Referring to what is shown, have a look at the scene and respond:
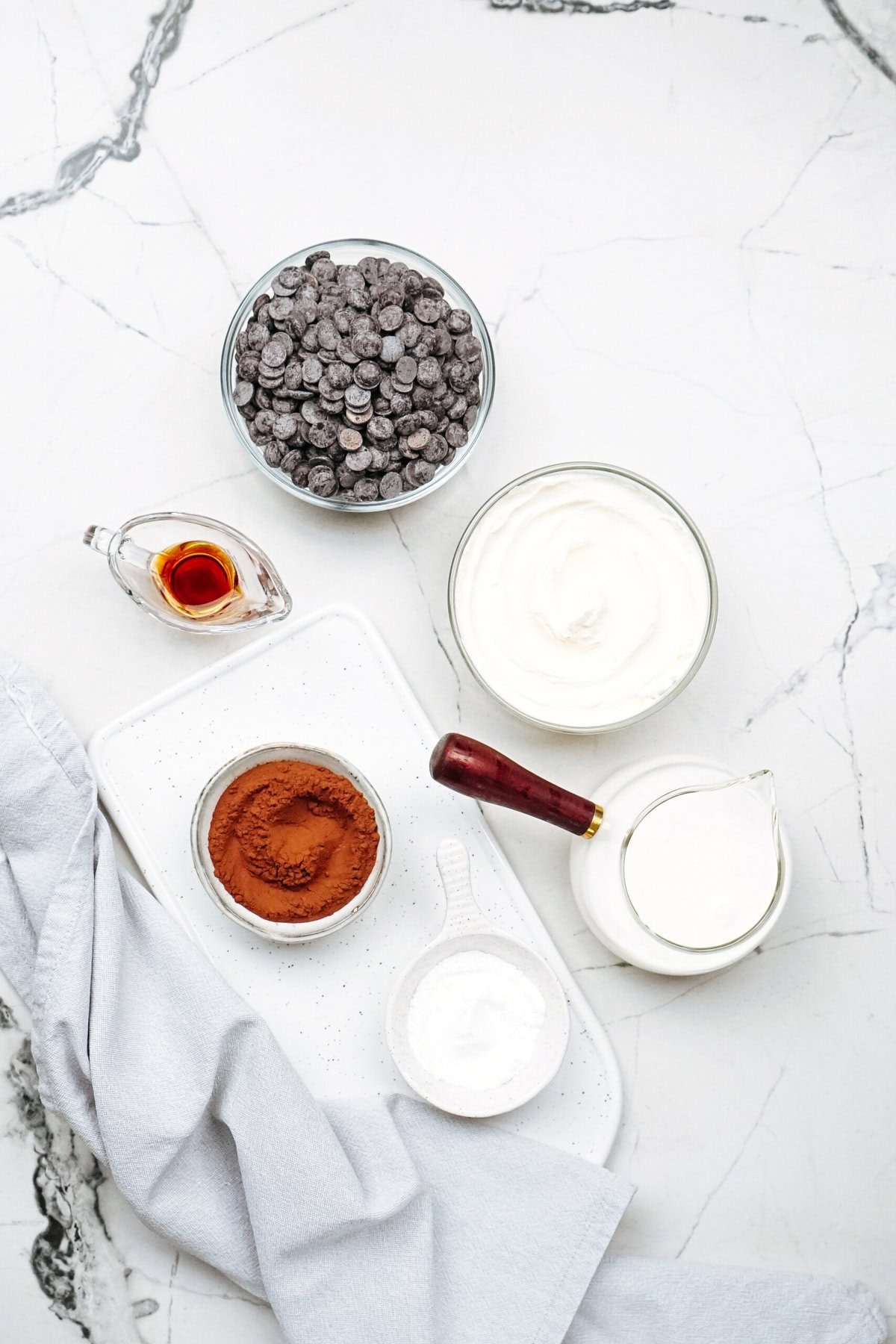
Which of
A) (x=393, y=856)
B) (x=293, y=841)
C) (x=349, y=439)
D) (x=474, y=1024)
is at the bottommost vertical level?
(x=474, y=1024)

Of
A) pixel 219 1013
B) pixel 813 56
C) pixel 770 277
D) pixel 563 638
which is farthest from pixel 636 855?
pixel 813 56

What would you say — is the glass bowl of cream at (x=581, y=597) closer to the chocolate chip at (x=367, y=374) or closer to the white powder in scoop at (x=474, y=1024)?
the chocolate chip at (x=367, y=374)

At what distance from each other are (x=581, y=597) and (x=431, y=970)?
1.44 ft

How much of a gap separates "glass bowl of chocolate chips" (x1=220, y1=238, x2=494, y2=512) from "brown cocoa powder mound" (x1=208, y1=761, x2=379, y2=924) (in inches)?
12.4

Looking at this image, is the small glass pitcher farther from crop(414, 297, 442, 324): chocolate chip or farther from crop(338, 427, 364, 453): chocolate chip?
crop(414, 297, 442, 324): chocolate chip

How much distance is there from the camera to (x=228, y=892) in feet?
3.71

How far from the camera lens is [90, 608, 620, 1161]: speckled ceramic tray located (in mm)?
1195

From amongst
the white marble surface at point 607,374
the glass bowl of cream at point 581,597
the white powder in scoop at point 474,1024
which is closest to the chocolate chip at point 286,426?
the white marble surface at point 607,374

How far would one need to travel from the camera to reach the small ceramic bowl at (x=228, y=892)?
3.70ft

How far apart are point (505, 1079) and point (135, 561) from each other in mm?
698

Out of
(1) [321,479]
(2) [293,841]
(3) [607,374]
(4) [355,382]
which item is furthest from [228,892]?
(3) [607,374]

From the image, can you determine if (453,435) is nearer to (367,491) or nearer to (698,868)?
(367,491)

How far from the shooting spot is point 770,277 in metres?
1.28

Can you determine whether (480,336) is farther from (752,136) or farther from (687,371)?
(752,136)
